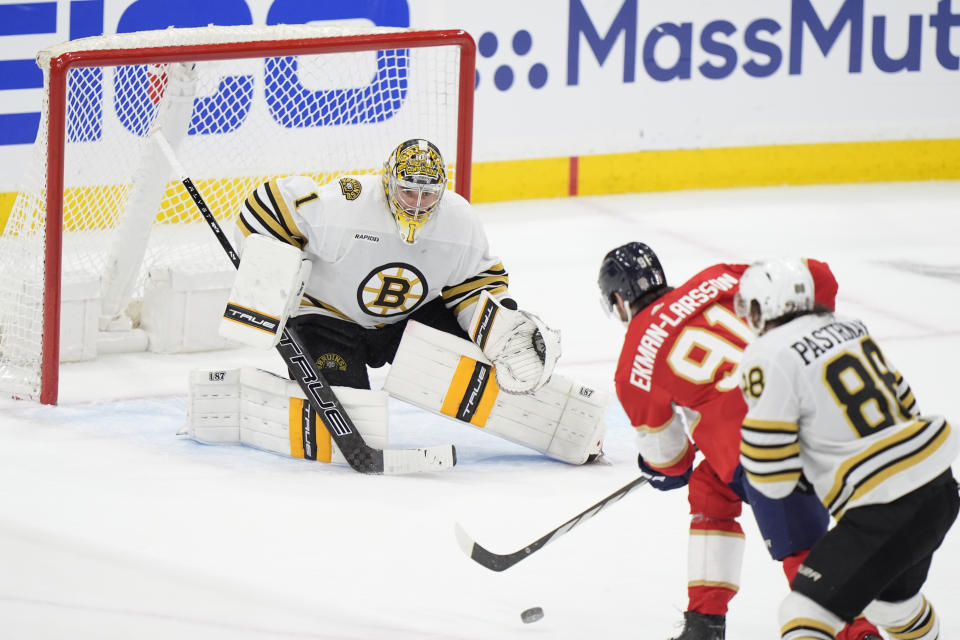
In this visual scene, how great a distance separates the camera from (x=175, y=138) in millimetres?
4363

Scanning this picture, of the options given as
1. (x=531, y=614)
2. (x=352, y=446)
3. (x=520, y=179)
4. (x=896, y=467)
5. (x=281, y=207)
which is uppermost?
(x=281, y=207)

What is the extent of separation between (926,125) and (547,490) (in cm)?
441

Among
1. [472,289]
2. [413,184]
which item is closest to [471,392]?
[472,289]

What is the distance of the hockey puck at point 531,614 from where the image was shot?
290 cm

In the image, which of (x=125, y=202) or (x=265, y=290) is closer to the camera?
(x=265, y=290)

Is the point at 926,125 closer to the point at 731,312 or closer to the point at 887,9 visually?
the point at 887,9

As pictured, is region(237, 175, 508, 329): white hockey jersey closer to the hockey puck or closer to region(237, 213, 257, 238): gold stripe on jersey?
region(237, 213, 257, 238): gold stripe on jersey

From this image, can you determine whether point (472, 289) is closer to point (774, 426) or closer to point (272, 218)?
point (272, 218)

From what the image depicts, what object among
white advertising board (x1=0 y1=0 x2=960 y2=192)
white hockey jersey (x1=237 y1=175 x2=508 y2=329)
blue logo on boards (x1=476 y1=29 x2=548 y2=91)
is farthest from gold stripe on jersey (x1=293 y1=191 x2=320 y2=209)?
blue logo on boards (x1=476 y1=29 x2=548 y2=91)

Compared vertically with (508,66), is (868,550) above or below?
below

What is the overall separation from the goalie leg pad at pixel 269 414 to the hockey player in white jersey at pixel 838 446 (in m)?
1.48

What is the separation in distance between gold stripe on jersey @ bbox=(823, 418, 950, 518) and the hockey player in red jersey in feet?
0.69

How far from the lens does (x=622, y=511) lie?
11.6 ft

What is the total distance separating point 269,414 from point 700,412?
1.43m
